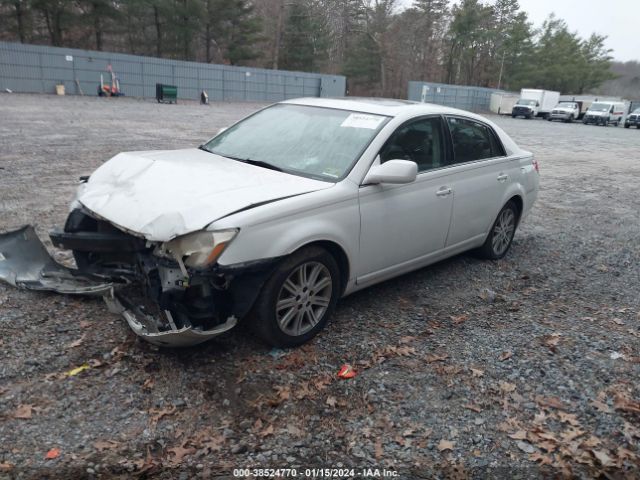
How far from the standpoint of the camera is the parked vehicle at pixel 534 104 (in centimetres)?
4622

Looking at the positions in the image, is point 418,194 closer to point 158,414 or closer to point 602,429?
point 602,429

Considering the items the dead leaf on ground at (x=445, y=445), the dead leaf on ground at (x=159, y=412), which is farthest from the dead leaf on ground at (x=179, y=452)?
the dead leaf on ground at (x=445, y=445)

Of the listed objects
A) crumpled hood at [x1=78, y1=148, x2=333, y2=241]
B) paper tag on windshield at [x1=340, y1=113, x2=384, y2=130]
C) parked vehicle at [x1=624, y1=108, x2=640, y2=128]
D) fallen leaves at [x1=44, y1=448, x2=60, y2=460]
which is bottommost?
parked vehicle at [x1=624, y1=108, x2=640, y2=128]

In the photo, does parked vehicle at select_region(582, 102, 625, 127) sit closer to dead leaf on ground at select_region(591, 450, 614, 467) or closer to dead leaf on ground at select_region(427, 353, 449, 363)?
dead leaf on ground at select_region(427, 353, 449, 363)

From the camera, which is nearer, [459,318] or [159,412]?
[159,412]

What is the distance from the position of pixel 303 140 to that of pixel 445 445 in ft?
8.63

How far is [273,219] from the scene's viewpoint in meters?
3.43

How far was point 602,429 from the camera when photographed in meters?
3.24

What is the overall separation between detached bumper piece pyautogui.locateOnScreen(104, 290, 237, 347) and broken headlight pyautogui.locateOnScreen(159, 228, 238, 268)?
0.40m

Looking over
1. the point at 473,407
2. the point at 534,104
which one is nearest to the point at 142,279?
the point at 473,407

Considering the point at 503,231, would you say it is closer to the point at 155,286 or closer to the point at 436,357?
the point at 436,357

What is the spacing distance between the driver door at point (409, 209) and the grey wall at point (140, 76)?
32.9 meters

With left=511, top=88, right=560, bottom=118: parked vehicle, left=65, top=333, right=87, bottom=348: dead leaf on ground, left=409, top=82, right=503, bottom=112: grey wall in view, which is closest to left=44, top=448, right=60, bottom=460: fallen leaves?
left=65, top=333, right=87, bottom=348: dead leaf on ground

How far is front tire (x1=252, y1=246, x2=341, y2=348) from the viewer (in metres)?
3.54
